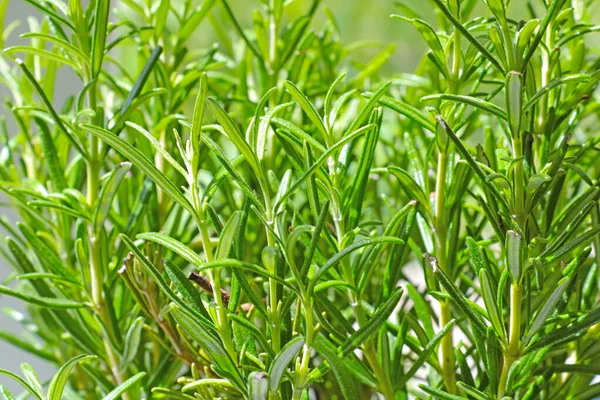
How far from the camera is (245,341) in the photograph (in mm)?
280

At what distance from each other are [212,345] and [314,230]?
0.19 feet

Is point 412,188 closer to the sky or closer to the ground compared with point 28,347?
closer to the sky

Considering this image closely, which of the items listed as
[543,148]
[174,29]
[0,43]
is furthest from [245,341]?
[174,29]

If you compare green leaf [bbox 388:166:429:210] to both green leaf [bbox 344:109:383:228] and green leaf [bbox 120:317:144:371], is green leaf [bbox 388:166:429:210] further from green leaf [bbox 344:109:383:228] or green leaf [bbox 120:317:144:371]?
green leaf [bbox 120:317:144:371]

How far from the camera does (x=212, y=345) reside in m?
0.26

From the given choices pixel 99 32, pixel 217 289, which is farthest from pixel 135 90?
pixel 217 289

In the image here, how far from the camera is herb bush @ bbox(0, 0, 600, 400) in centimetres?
26

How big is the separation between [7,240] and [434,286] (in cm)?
24

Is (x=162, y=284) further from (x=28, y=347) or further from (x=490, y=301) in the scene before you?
(x=28, y=347)

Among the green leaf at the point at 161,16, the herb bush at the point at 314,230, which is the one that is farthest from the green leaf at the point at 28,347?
the green leaf at the point at 161,16

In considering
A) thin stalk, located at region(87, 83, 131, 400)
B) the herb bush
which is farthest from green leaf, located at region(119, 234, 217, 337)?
thin stalk, located at region(87, 83, 131, 400)

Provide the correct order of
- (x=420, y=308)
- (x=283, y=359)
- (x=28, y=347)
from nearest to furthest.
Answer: (x=283, y=359), (x=420, y=308), (x=28, y=347)

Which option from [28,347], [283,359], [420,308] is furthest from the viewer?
[28,347]

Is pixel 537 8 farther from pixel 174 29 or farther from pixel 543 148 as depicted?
pixel 543 148
